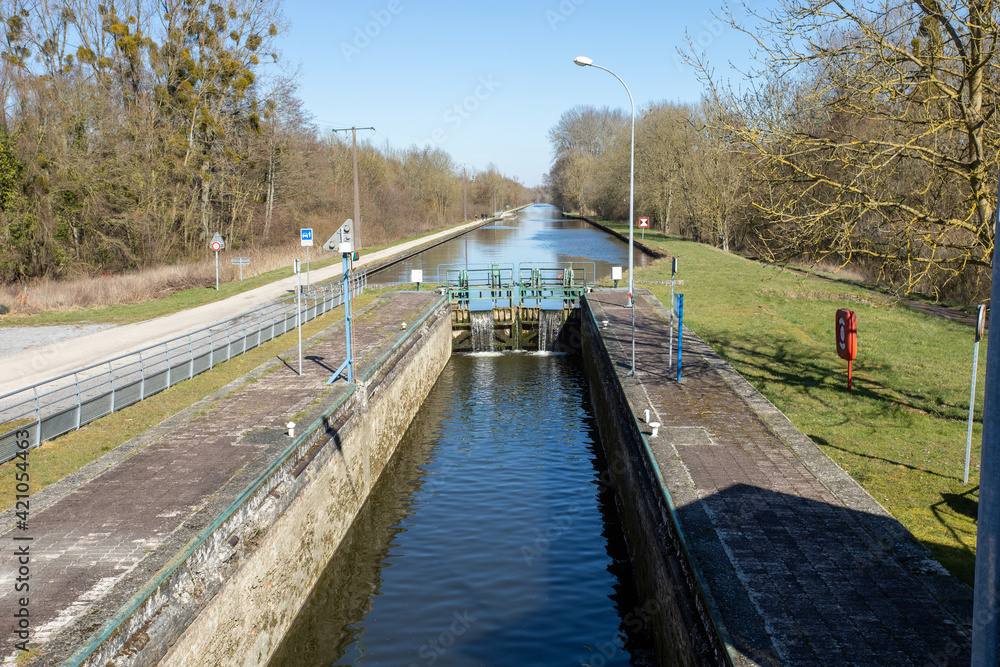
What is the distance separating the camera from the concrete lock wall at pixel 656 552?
6109 mm

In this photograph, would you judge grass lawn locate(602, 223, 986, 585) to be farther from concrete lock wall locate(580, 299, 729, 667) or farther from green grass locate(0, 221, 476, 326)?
green grass locate(0, 221, 476, 326)

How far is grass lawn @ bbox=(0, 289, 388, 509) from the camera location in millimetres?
9219

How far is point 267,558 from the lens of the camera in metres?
7.93

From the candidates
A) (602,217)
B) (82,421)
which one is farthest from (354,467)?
(602,217)

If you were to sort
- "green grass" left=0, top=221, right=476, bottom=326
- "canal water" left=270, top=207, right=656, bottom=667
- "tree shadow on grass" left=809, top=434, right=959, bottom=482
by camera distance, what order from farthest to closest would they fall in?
"green grass" left=0, top=221, right=476, bottom=326
"tree shadow on grass" left=809, top=434, right=959, bottom=482
"canal water" left=270, top=207, right=656, bottom=667

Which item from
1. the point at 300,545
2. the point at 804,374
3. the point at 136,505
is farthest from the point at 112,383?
the point at 804,374

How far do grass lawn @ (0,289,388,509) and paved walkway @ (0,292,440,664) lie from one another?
0.46 metres

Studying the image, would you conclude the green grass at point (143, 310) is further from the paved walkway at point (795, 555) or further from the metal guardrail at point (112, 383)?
the paved walkway at point (795, 555)

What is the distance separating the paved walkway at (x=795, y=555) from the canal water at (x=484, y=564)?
1820mm

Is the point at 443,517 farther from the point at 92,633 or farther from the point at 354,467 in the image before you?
the point at 92,633

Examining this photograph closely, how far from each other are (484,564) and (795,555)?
4.51m

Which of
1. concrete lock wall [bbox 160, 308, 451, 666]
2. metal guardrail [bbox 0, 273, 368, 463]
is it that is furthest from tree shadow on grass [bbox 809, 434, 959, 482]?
metal guardrail [bbox 0, 273, 368, 463]


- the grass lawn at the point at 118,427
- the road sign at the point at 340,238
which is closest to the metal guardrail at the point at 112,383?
the grass lawn at the point at 118,427

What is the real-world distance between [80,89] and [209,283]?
976 centimetres
